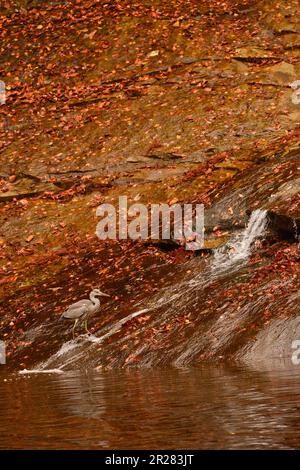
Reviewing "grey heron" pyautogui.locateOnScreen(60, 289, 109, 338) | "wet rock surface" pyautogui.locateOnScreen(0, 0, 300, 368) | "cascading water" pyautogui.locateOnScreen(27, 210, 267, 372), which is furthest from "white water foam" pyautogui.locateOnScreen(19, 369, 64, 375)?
"grey heron" pyautogui.locateOnScreen(60, 289, 109, 338)

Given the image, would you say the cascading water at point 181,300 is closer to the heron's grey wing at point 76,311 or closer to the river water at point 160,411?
the heron's grey wing at point 76,311

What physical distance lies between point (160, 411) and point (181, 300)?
6.99m

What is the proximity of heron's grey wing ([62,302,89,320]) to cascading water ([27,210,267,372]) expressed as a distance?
573 millimetres

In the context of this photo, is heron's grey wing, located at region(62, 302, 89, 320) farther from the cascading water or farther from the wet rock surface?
the cascading water

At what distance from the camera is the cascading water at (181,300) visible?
16359 millimetres

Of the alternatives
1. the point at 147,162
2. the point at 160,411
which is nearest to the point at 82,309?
the point at 147,162

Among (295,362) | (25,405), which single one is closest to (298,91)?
(295,362)

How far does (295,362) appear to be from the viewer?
13711mm

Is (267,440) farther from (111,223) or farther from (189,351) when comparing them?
(111,223)

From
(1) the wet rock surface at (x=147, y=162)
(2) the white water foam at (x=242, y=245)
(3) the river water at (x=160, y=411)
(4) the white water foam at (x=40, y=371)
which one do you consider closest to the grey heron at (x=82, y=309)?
(1) the wet rock surface at (x=147, y=162)

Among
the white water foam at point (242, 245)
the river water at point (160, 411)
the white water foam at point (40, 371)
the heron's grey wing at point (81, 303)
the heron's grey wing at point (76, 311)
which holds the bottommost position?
the river water at point (160, 411)

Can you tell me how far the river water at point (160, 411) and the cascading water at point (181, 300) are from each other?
194 centimetres

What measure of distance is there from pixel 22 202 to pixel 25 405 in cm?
1214

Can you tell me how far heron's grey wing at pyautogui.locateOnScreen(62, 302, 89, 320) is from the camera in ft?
56.5
